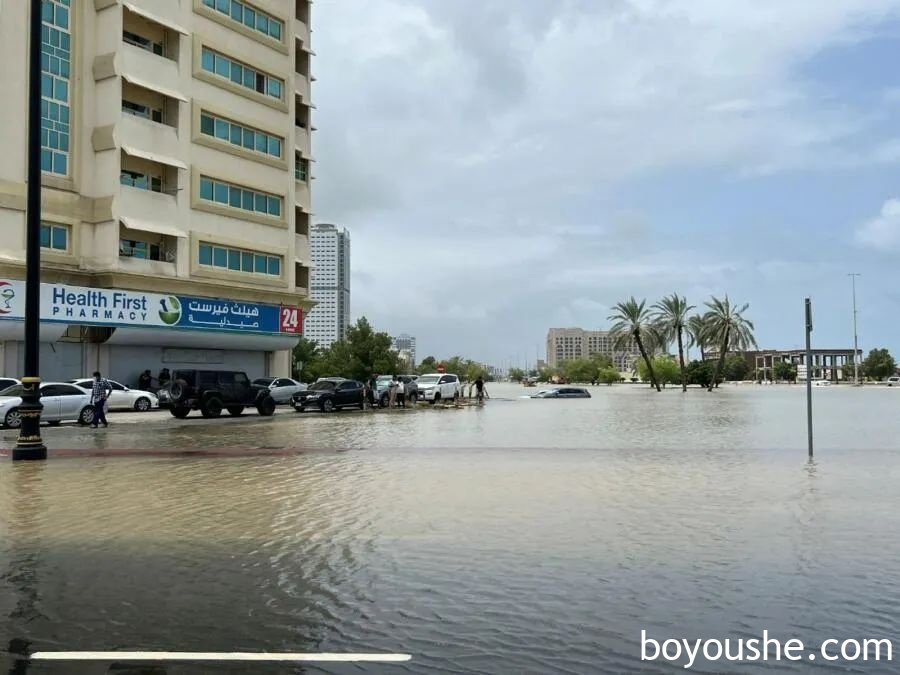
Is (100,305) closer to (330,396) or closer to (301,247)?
(330,396)

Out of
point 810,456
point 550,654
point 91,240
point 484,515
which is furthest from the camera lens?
point 91,240

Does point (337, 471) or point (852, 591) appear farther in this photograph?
point (337, 471)

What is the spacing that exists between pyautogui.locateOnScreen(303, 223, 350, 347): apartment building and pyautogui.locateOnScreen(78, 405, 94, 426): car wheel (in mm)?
139945

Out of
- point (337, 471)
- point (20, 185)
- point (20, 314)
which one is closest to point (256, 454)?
point (337, 471)

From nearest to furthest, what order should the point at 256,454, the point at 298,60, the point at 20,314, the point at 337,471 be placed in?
the point at 337,471
the point at 256,454
the point at 20,314
the point at 298,60

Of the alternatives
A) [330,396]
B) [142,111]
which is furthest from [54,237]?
[330,396]

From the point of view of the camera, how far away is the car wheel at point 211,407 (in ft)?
110

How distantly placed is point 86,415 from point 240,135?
85.4 feet

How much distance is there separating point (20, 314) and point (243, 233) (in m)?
15.3

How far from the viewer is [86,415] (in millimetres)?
29062

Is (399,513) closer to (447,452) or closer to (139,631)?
(139,631)

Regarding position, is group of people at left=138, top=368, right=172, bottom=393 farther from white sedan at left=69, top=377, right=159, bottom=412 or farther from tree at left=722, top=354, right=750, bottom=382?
tree at left=722, top=354, right=750, bottom=382

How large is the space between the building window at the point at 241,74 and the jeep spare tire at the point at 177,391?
23.0 m

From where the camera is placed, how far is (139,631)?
5.31 m
